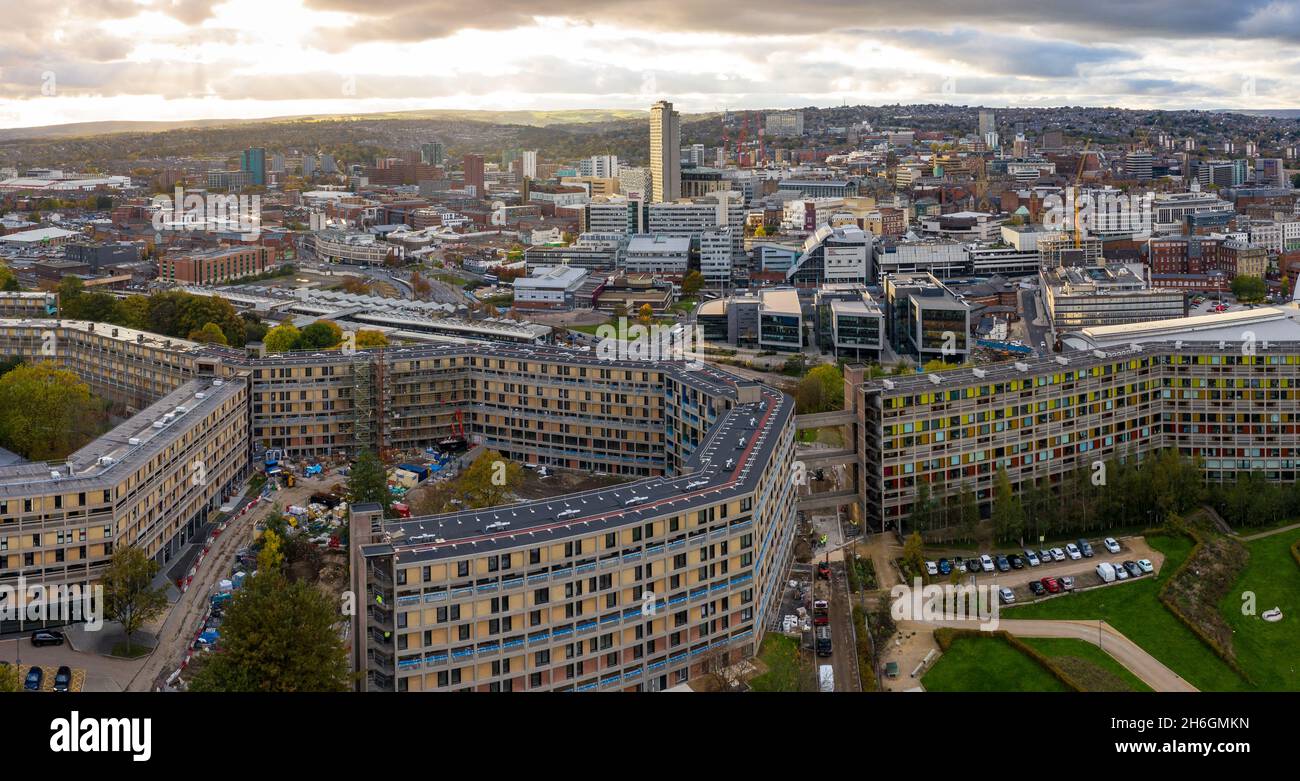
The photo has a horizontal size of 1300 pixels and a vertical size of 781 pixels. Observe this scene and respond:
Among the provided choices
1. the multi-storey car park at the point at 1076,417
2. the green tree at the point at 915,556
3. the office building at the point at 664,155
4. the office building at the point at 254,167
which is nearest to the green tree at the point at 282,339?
the multi-storey car park at the point at 1076,417

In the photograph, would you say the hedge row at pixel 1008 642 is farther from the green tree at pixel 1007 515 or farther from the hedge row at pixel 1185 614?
the green tree at pixel 1007 515

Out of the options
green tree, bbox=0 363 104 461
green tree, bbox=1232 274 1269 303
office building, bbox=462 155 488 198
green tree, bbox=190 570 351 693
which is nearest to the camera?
green tree, bbox=190 570 351 693

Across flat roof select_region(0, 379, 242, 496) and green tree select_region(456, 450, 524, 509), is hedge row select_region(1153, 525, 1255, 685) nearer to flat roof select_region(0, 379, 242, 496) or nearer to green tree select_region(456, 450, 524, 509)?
green tree select_region(456, 450, 524, 509)

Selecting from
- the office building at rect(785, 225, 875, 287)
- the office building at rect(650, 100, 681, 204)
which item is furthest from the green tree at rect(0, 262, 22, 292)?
the office building at rect(650, 100, 681, 204)

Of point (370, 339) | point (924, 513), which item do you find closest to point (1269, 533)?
point (924, 513)

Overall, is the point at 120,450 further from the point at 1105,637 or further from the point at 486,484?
the point at 1105,637

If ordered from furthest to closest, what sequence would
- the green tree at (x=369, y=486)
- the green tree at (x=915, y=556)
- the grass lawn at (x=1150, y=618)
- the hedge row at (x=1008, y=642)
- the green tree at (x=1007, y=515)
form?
1. the green tree at (x=369, y=486)
2. the green tree at (x=1007, y=515)
3. the green tree at (x=915, y=556)
4. the grass lawn at (x=1150, y=618)
5. the hedge row at (x=1008, y=642)

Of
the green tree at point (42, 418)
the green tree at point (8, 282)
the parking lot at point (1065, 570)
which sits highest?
the green tree at point (8, 282)
